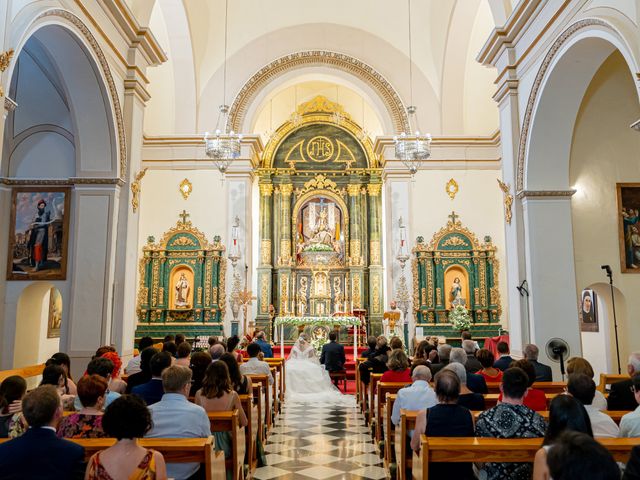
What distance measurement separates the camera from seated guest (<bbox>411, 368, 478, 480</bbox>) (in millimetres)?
3650

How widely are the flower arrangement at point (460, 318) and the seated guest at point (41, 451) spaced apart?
13132mm

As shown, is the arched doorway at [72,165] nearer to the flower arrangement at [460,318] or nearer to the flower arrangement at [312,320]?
the flower arrangement at [312,320]

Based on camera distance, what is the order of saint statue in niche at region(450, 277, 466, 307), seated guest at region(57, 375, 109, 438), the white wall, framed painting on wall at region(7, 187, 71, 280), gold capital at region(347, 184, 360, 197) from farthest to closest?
gold capital at region(347, 184, 360, 197)
saint statue in niche at region(450, 277, 466, 307)
the white wall
framed painting on wall at region(7, 187, 71, 280)
seated guest at region(57, 375, 109, 438)

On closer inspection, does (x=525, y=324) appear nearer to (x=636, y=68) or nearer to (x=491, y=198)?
(x=636, y=68)

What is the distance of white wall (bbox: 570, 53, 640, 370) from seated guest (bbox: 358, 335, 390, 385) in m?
3.49

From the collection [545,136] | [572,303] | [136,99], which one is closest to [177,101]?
[136,99]

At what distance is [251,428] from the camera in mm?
5766

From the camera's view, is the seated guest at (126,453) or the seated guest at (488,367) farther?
the seated guest at (488,367)

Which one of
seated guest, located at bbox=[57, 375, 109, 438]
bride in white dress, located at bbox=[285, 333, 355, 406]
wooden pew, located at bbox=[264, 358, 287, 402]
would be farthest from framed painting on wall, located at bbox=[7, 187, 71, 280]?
seated guest, located at bbox=[57, 375, 109, 438]

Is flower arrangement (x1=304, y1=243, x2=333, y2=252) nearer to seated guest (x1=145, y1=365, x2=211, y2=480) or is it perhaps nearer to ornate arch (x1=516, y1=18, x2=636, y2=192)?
ornate arch (x1=516, y1=18, x2=636, y2=192)

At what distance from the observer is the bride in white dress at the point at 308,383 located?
34.3ft

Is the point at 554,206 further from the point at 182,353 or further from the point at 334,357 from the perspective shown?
the point at 182,353

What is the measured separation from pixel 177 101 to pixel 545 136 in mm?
11004

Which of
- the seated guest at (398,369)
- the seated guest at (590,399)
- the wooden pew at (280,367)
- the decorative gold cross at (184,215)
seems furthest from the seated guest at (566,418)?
the decorative gold cross at (184,215)
